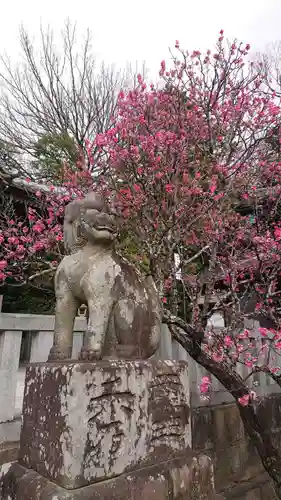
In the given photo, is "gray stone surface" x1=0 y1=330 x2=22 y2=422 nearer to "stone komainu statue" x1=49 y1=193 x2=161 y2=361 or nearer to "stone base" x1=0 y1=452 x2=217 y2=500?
"stone base" x1=0 y1=452 x2=217 y2=500

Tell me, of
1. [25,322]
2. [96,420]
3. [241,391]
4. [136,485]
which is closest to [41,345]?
[25,322]

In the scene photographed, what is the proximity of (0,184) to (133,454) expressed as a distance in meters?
6.73

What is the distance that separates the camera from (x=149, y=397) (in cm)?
186

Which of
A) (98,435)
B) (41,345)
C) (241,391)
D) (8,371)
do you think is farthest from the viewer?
(241,391)

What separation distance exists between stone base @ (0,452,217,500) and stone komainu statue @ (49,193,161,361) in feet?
1.90

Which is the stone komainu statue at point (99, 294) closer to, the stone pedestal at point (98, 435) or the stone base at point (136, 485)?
the stone pedestal at point (98, 435)

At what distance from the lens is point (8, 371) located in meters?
2.64

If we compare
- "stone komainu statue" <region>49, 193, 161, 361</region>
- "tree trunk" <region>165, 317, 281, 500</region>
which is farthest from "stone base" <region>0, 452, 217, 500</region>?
"tree trunk" <region>165, 317, 281, 500</region>

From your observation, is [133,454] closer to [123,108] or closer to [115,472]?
[115,472]

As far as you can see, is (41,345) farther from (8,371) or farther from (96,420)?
(96,420)

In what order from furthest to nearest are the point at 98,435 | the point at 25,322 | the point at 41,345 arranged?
the point at 41,345 < the point at 25,322 < the point at 98,435

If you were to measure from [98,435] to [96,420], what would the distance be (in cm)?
7

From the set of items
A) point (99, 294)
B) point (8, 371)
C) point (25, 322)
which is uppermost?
point (99, 294)

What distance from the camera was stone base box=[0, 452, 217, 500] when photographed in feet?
4.91
